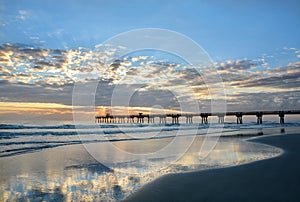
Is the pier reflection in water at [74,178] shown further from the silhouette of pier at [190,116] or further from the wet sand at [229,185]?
the silhouette of pier at [190,116]

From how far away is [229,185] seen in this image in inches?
259

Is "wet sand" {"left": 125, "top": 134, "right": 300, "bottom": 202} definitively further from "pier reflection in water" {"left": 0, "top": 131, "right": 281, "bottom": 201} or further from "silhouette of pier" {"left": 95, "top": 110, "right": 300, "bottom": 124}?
"silhouette of pier" {"left": 95, "top": 110, "right": 300, "bottom": 124}

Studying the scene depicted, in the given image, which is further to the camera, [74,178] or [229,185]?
[74,178]

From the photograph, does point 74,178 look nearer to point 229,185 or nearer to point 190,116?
point 229,185

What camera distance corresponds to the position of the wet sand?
18.5 ft

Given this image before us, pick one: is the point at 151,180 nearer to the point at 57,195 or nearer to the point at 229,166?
the point at 57,195

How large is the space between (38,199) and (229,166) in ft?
20.3

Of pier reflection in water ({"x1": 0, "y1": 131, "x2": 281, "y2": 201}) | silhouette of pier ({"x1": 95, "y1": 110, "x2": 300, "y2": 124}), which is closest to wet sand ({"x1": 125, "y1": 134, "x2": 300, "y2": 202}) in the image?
pier reflection in water ({"x1": 0, "y1": 131, "x2": 281, "y2": 201})

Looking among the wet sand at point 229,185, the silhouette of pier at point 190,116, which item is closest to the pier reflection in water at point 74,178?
the wet sand at point 229,185

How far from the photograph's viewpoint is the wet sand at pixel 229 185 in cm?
562

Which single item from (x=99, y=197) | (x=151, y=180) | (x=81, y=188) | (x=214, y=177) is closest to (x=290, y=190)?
(x=214, y=177)

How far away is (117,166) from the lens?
32.2ft

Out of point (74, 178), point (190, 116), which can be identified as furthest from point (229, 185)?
point (190, 116)

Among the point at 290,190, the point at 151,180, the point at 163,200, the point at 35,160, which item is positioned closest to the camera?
the point at 163,200
